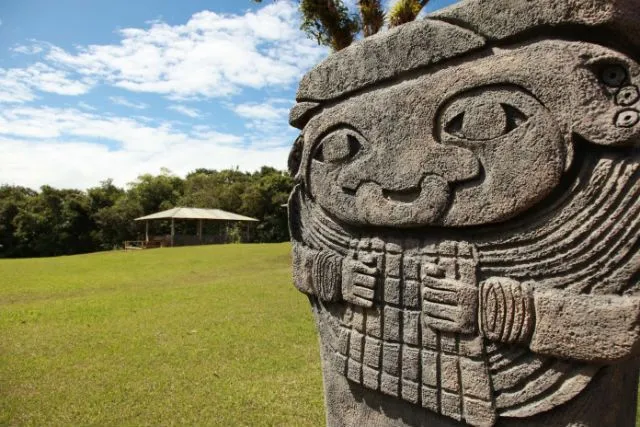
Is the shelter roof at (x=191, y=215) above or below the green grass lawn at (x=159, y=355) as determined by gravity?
above

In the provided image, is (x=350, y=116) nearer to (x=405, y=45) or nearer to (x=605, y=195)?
(x=405, y=45)

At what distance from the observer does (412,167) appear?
1.93 meters

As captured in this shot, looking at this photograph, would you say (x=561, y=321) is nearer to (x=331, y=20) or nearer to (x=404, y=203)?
(x=404, y=203)

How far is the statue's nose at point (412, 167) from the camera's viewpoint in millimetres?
1783

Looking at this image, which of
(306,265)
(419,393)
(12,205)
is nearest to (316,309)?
(306,265)

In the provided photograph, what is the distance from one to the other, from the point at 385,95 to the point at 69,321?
618 centimetres

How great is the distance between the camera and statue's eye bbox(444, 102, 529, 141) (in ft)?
5.53

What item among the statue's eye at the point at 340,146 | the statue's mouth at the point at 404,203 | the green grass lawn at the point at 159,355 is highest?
the statue's eye at the point at 340,146

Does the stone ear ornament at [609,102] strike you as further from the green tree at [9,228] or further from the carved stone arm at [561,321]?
the green tree at [9,228]

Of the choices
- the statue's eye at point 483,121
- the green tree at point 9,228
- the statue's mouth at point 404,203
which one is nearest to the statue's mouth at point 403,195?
the statue's mouth at point 404,203

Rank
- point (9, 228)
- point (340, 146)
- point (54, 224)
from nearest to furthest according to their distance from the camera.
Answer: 1. point (340, 146)
2. point (9, 228)
3. point (54, 224)

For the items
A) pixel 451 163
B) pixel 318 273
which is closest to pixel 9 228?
pixel 318 273

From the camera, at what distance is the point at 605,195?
4.98 feet

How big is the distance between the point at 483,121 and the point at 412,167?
33cm
